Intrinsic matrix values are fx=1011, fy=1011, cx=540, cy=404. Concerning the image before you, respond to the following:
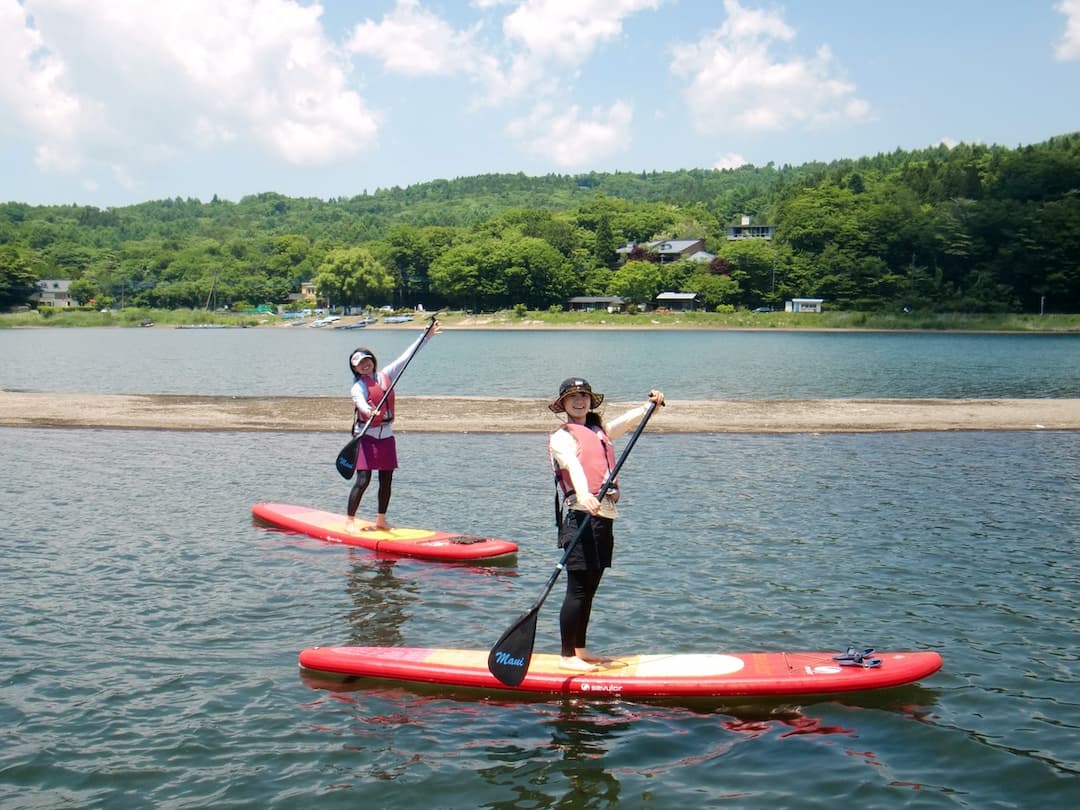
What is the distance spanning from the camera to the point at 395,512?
16625 mm

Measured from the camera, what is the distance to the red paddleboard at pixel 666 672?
28.2 feet

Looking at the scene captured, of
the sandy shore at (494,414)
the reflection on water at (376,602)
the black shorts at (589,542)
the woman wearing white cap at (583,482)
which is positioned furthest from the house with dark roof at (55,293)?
the black shorts at (589,542)

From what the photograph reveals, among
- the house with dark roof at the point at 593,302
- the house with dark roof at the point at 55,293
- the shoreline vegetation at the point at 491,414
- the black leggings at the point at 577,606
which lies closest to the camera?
the black leggings at the point at 577,606

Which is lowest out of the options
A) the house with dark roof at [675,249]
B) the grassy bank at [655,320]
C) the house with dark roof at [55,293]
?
the grassy bank at [655,320]

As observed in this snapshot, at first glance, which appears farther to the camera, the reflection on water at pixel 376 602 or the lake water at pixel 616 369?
the lake water at pixel 616 369

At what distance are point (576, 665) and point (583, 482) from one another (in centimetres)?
179

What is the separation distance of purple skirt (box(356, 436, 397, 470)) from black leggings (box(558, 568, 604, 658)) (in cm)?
524

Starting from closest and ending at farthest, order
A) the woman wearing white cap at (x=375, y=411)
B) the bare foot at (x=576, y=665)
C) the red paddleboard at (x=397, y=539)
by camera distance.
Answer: the bare foot at (x=576, y=665) → the red paddleboard at (x=397, y=539) → the woman wearing white cap at (x=375, y=411)

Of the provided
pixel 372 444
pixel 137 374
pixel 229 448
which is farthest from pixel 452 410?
pixel 137 374

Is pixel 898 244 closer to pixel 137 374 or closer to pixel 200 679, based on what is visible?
pixel 137 374

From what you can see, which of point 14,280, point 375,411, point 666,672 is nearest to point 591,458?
point 666,672

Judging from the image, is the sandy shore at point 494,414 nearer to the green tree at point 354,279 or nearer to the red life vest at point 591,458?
the red life vest at point 591,458

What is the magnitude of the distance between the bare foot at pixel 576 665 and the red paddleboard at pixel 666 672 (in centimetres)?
6

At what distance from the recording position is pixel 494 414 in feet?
97.3
